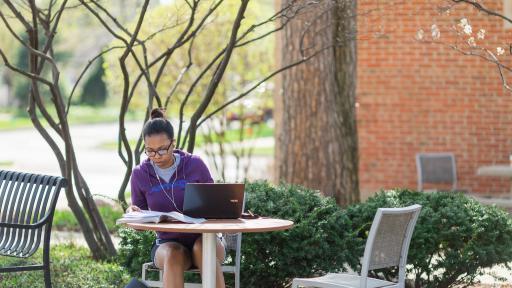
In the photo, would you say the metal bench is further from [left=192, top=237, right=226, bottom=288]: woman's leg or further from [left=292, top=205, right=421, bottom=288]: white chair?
[left=292, top=205, right=421, bottom=288]: white chair

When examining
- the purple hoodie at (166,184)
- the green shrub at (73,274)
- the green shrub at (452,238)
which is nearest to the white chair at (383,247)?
the purple hoodie at (166,184)

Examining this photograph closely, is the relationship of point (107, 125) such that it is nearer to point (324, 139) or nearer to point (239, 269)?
point (324, 139)

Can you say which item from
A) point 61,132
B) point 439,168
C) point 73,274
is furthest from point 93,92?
point 73,274

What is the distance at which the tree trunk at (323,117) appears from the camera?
11188 mm

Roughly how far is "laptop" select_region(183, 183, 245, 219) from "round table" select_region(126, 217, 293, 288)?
0.05 meters

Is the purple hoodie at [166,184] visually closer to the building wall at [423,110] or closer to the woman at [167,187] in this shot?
the woman at [167,187]

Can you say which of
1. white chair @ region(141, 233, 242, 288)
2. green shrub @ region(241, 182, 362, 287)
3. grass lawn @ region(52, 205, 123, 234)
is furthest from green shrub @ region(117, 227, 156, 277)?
grass lawn @ region(52, 205, 123, 234)

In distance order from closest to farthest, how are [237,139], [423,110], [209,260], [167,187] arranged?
[209,260] < [167,187] < [423,110] < [237,139]

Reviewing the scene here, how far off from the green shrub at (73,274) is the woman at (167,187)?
1.71m

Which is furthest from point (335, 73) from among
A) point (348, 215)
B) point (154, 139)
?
point (154, 139)

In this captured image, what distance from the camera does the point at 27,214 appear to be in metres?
7.95

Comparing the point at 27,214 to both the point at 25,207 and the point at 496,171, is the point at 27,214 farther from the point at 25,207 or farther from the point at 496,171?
the point at 496,171

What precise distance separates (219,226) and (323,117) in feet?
18.4

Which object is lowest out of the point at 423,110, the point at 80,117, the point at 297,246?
the point at 297,246
